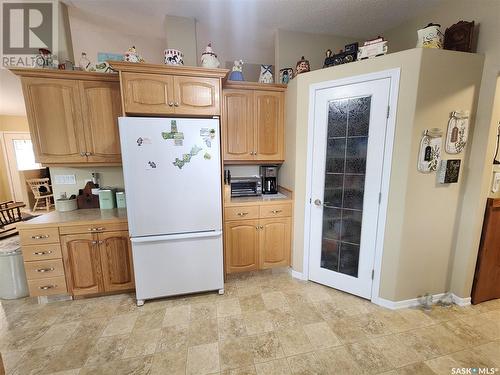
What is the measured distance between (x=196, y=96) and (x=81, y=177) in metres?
1.74

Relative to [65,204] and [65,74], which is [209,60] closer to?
[65,74]

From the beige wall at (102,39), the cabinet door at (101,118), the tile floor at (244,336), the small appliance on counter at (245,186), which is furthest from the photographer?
the small appliance on counter at (245,186)

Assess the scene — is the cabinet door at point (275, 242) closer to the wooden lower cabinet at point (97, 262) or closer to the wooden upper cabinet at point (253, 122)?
the wooden upper cabinet at point (253, 122)

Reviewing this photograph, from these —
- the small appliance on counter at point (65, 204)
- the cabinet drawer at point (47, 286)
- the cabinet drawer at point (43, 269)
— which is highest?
the small appliance on counter at point (65, 204)

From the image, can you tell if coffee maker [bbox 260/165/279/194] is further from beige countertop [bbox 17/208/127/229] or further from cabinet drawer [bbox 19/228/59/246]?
cabinet drawer [bbox 19/228/59/246]

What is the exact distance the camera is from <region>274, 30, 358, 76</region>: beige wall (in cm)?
254

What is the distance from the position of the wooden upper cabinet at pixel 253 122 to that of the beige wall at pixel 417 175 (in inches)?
16.9

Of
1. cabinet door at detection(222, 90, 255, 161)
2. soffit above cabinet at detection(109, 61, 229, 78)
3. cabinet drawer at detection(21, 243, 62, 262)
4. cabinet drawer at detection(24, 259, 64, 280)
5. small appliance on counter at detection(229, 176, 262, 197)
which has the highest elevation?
soffit above cabinet at detection(109, 61, 229, 78)

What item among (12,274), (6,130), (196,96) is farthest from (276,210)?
(6,130)

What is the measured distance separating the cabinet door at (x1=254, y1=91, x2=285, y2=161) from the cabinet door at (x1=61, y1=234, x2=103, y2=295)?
6.54ft

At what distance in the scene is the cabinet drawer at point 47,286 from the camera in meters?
1.99

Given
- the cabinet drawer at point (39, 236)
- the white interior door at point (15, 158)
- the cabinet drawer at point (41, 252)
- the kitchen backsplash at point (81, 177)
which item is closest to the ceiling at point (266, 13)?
the kitchen backsplash at point (81, 177)

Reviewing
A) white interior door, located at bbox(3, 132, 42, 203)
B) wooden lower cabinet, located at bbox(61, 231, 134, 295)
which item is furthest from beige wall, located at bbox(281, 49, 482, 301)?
white interior door, located at bbox(3, 132, 42, 203)

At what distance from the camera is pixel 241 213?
237 cm
